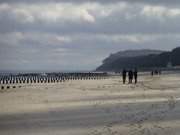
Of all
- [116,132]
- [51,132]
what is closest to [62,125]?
[51,132]

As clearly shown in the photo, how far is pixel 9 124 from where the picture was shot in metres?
18.3

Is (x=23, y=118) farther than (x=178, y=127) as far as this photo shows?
Yes

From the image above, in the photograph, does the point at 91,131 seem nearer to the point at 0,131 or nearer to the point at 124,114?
the point at 0,131

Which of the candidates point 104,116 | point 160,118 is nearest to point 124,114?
point 104,116

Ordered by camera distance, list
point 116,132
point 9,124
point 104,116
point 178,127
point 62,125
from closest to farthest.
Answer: point 116,132, point 178,127, point 62,125, point 9,124, point 104,116

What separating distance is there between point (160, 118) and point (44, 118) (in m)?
4.51

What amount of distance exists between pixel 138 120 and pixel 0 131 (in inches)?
190

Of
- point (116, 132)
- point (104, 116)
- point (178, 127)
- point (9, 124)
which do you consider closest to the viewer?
point (116, 132)

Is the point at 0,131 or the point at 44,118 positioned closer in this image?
the point at 0,131

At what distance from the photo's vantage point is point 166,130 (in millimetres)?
15117

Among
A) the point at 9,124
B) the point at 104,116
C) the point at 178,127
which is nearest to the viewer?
the point at 178,127

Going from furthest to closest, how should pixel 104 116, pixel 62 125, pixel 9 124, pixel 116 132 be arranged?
pixel 104 116, pixel 9 124, pixel 62 125, pixel 116 132

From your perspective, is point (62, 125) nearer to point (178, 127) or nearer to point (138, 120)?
point (138, 120)

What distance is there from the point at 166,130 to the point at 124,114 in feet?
17.9
